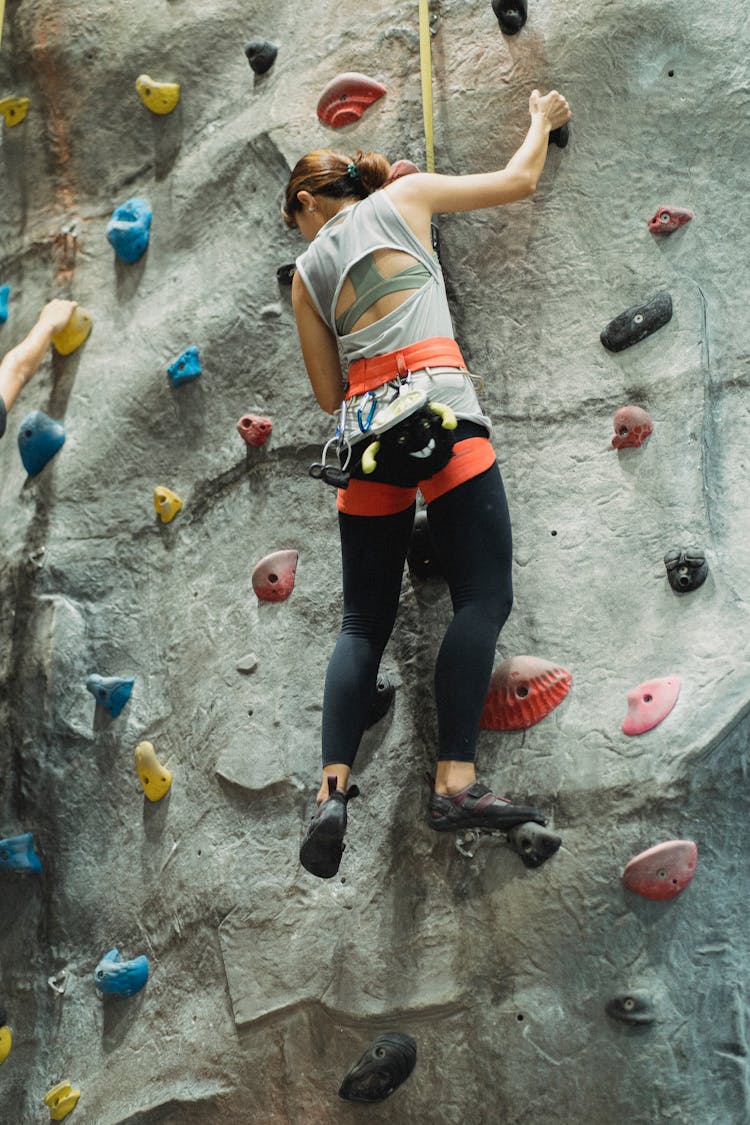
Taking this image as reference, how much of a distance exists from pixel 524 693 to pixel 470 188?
112 centimetres

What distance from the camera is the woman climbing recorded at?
292cm

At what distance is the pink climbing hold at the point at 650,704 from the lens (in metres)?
2.99

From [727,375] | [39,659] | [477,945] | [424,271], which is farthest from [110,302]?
[477,945]

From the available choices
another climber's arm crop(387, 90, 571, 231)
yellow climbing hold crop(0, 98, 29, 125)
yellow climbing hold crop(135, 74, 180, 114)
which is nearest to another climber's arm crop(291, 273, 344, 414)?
another climber's arm crop(387, 90, 571, 231)

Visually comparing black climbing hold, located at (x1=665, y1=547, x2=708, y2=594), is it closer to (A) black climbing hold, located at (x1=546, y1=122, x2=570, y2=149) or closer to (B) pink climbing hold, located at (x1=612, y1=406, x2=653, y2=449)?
(B) pink climbing hold, located at (x1=612, y1=406, x2=653, y2=449)

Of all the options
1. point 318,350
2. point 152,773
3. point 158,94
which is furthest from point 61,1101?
point 158,94

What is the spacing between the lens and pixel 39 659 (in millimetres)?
3777

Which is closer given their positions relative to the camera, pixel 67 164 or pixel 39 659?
pixel 39 659

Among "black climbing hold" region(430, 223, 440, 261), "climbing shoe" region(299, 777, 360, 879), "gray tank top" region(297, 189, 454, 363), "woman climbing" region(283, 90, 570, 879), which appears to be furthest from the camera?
"black climbing hold" region(430, 223, 440, 261)

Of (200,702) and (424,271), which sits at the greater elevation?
(424,271)

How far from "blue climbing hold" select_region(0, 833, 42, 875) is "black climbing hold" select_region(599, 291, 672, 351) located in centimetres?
195

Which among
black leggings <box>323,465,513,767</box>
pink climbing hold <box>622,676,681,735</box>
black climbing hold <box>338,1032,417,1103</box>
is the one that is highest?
black leggings <box>323,465,513,767</box>

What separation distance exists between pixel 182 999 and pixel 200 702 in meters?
0.72

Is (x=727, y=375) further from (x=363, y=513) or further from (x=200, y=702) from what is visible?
(x=200, y=702)
